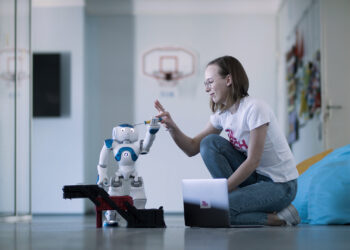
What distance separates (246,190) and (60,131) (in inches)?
166

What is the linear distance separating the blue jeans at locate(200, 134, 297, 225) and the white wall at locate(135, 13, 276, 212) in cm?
389

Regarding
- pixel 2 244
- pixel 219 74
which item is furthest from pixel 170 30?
pixel 2 244

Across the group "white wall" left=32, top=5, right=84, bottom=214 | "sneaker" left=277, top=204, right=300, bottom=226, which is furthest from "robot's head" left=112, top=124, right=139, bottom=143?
"white wall" left=32, top=5, right=84, bottom=214

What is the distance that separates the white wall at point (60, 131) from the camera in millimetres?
6309

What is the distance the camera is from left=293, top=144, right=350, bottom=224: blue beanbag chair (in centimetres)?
283

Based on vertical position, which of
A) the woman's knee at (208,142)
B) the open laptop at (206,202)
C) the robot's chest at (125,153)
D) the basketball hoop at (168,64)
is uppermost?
the basketball hoop at (168,64)

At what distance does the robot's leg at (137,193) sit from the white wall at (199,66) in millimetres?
3809

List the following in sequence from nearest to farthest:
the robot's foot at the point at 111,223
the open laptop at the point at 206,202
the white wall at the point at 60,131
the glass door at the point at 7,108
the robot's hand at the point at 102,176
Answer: the open laptop at the point at 206,202 → the robot's foot at the point at 111,223 → the robot's hand at the point at 102,176 → the glass door at the point at 7,108 → the white wall at the point at 60,131

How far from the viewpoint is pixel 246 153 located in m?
2.54

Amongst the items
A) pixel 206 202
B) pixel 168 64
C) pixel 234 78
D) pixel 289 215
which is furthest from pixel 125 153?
pixel 168 64

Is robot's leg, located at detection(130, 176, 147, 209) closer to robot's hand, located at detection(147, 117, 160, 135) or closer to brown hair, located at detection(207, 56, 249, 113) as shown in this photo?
robot's hand, located at detection(147, 117, 160, 135)

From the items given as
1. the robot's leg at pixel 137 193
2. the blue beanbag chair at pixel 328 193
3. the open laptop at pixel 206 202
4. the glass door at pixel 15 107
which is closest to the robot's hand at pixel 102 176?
the robot's leg at pixel 137 193

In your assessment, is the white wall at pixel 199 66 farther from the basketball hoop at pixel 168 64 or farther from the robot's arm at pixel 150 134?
the robot's arm at pixel 150 134

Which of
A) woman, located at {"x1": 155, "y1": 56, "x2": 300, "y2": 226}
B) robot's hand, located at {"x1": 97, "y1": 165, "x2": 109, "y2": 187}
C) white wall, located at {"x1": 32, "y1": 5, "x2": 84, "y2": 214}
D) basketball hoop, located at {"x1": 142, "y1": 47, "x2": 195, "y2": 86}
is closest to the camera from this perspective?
woman, located at {"x1": 155, "y1": 56, "x2": 300, "y2": 226}
